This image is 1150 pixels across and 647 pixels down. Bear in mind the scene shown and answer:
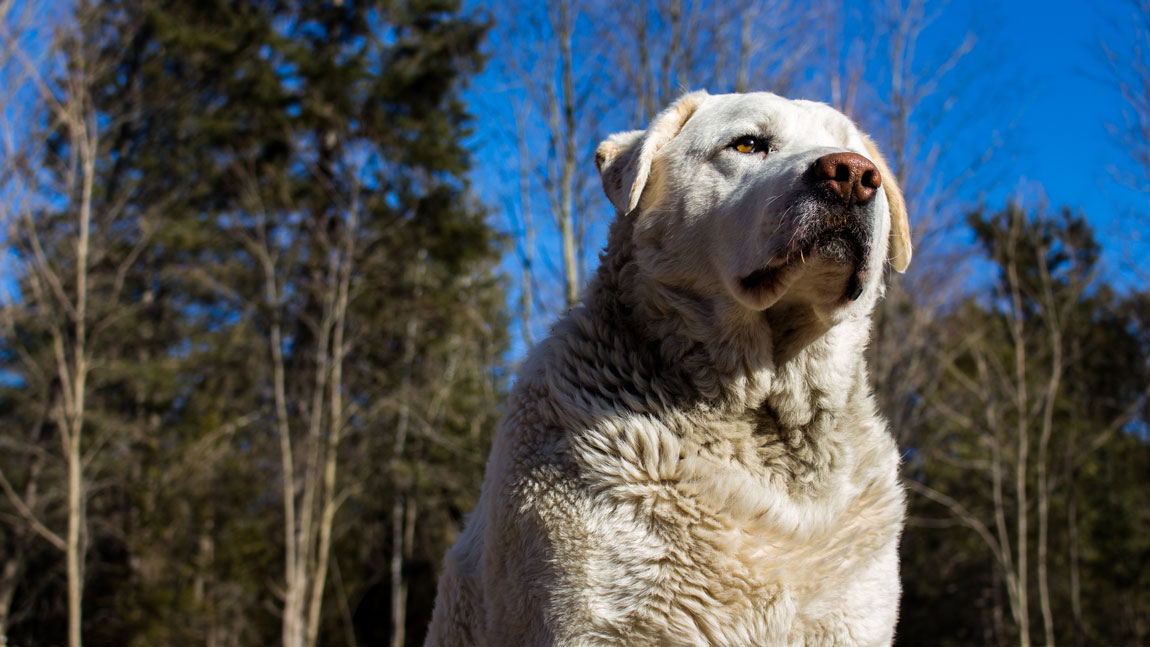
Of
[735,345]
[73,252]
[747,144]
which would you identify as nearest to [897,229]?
[747,144]

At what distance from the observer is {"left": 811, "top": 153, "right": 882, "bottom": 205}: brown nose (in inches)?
85.7

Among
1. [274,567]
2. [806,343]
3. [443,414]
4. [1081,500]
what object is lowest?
[806,343]

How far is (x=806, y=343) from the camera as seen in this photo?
2477 mm

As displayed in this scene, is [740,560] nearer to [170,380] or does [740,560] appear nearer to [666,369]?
[666,369]

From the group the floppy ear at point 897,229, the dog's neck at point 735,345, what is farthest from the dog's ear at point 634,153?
the floppy ear at point 897,229

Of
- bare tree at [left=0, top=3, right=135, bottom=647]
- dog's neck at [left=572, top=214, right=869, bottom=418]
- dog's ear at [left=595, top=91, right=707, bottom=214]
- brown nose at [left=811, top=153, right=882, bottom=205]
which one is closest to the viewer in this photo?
brown nose at [left=811, top=153, right=882, bottom=205]

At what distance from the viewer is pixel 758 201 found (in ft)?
7.64

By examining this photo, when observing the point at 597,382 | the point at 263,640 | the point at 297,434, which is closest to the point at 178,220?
the point at 297,434

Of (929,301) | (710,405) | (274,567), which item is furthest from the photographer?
(274,567)

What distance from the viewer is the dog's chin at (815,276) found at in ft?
7.32

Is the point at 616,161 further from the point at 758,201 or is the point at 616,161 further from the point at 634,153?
the point at 758,201

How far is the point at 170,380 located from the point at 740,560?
667 inches

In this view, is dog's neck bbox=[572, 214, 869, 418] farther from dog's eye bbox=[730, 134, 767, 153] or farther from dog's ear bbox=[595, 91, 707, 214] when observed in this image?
dog's eye bbox=[730, 134, 767, 153]

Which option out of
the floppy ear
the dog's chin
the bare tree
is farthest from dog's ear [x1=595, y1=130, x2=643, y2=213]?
the bare tree
